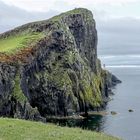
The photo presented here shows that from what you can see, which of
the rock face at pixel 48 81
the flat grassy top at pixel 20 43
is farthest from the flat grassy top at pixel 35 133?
the flat grassy top at pixel 20 43

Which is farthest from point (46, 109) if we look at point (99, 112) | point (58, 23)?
point (58, 23)

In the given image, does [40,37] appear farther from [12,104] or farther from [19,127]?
[19,127]

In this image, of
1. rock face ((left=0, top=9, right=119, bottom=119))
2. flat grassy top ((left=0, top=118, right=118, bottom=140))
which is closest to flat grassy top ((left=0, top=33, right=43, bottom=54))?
rock face ((left=0, top=9, right=119, bottom=119))

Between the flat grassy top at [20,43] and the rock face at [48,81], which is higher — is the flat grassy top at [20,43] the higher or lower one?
the higher one

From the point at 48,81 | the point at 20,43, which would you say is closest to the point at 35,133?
the point at 20,43

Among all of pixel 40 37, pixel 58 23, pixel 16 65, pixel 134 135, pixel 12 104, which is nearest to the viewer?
pixel 134 135

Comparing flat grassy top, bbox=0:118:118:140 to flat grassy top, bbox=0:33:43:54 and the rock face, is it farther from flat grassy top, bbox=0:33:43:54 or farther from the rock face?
flat grassy top, bbox=0:33:43:54

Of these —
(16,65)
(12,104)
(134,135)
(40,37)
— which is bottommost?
(134,135)

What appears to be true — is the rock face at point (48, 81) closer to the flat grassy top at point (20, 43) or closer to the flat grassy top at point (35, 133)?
the flat grassy top at point (20, 43)

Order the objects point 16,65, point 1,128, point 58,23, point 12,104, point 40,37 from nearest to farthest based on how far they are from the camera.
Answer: point 1,128, point 12,104, point 16,65, point 40,37, point 58,23
